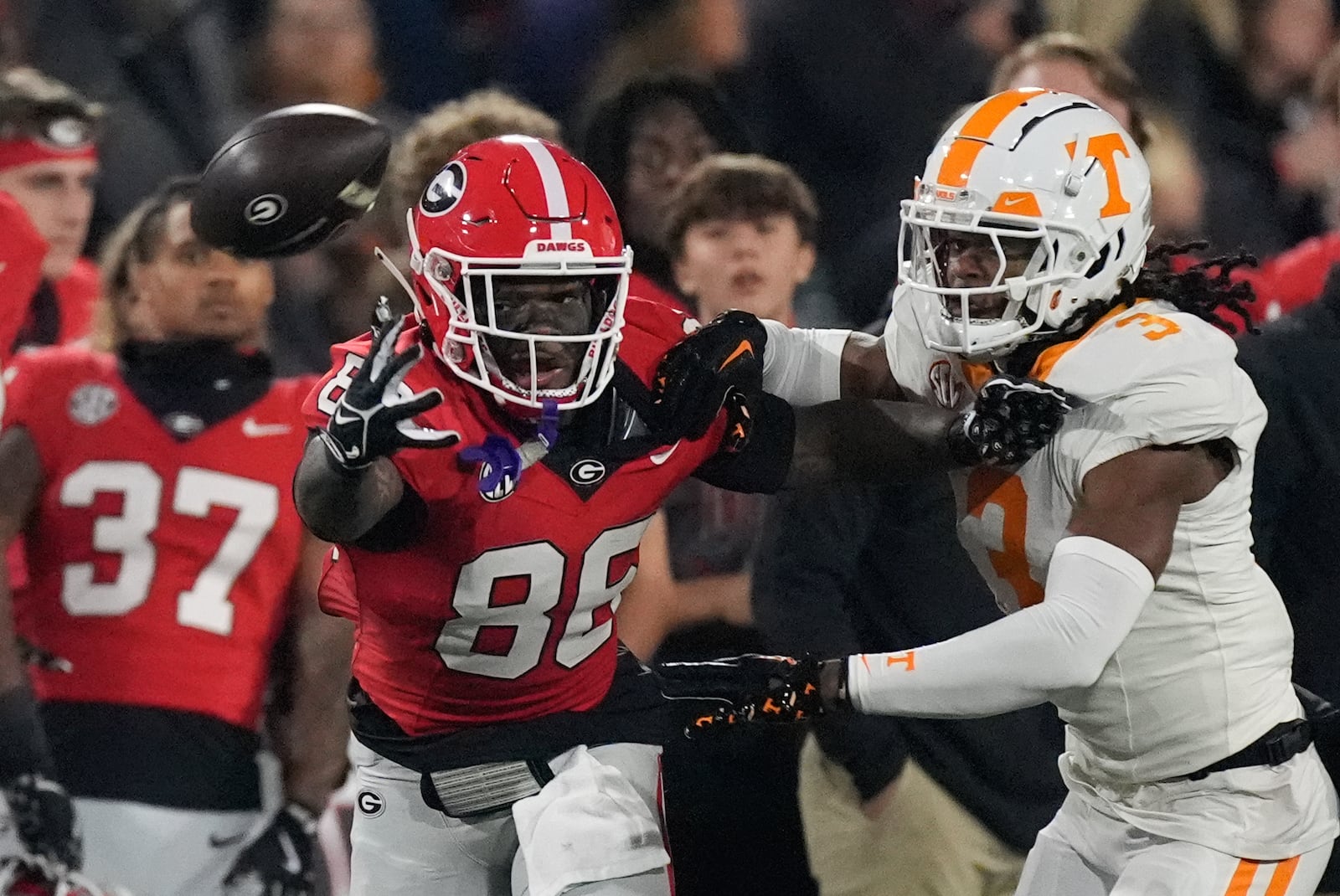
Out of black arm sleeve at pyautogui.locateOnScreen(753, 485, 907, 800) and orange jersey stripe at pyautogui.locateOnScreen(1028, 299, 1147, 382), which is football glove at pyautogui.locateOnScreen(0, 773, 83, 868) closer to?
black arm sleeve at pyautogui.locateOnScreen(753, 485, 907, 800)

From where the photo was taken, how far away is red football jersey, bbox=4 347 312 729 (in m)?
3.58

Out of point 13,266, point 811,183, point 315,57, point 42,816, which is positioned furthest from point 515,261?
point 315,57

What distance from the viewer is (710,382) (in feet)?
8.34

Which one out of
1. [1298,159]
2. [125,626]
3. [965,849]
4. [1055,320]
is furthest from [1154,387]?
[1298,159]

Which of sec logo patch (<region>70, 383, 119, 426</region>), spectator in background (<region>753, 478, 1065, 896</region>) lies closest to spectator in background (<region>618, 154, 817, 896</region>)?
spectator in background (<region>753, 478, 1065, 896</region>)

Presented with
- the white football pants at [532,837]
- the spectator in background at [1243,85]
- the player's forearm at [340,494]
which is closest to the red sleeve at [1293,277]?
the spectator in background at [1243,85]

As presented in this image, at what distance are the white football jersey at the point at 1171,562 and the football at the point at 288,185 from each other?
4.02 ft

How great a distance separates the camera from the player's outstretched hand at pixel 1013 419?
231cm

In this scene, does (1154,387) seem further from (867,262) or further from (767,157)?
(767,157)

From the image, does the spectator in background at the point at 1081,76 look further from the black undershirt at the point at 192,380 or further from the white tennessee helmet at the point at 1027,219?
the black undershirt at the point at 192,380

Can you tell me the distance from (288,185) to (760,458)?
3.12 ft

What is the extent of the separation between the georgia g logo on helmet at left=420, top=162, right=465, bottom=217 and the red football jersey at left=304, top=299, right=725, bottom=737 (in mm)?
183

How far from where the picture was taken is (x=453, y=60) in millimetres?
4840

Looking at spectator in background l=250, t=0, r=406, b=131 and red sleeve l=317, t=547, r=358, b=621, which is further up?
spectator in background l=250, t=0, r=406, b=131
